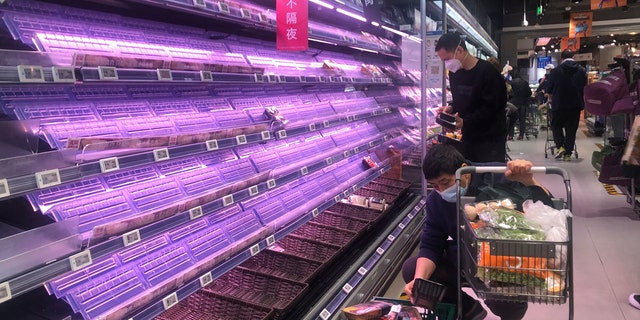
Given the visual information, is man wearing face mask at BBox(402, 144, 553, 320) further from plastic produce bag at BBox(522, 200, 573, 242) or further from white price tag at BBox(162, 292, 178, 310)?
white price tag at BBox(162, 292, 178, 310)

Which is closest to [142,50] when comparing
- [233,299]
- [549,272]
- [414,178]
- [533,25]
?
[233,299]

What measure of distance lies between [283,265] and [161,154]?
1.29 meters

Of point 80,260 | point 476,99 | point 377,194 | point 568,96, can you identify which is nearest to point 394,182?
point 377,194

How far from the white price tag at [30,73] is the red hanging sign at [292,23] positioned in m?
1.65

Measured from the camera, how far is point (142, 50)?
2381 mm

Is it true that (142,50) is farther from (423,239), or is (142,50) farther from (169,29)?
(423,239)

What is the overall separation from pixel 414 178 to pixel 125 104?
3.65 metres

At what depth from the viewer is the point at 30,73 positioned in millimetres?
1483

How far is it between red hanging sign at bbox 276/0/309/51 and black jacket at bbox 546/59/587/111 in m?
7.14

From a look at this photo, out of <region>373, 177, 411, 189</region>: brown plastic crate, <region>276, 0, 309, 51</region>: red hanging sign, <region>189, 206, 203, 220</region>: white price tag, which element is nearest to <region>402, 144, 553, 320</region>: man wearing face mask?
<region>189, 206, 203, 220</region>: white price tag

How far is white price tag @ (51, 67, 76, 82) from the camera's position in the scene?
1.57 metres

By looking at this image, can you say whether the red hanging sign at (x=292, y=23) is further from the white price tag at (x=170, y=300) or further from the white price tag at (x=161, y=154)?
the white price tag at (x=170, y=300)

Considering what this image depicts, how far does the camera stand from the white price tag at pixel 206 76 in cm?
229

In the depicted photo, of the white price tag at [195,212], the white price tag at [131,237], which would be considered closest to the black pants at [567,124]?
the white price tag at [195,212]
